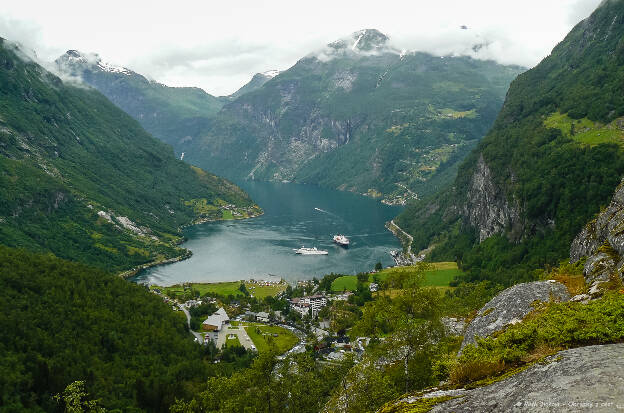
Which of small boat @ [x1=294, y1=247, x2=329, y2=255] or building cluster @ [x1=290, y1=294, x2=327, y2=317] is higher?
small boat @ [x1=294, y1=247, x2=329, y2=255]

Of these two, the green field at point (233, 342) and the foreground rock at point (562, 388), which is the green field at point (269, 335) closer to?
the green field at point (233, 342)

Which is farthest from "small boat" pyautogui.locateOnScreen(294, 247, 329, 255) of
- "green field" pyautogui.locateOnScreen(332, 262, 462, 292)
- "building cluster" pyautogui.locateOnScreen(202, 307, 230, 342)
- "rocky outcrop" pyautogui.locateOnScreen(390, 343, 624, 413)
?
"rocky outcrop" pyautogui.locateOnScreen(390, 343, 624, 413)

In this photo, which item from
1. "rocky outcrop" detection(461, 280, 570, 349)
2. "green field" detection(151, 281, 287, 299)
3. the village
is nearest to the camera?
"rocky outcrop" detection(461, 280, 570, 349)

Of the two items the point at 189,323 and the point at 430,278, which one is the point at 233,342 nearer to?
the point at 189,323

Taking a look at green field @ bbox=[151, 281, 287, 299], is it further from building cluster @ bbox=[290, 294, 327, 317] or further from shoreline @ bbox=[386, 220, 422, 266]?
shoreline @ bbox=[386, 220, 422, 266]

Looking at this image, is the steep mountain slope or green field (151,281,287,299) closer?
the steep mountain slope

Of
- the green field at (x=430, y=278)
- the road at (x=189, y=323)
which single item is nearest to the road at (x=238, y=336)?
the road at (x=189, y=323)
